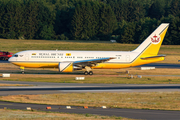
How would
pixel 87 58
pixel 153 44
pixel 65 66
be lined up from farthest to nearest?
pixel 153 44
pixel 87 58
pixel 65 66

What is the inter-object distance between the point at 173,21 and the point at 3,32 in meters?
83.6

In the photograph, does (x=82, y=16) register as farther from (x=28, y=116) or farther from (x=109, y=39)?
(x=28, y=116)

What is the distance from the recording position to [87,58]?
53812 mm

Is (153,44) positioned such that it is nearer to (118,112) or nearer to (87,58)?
(87,58)

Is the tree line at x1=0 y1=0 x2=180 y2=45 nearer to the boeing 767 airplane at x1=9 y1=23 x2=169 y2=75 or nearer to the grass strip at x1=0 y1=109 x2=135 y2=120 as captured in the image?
the boeing 767 airplane at x1=9 y1=23 x2=169 y2=75

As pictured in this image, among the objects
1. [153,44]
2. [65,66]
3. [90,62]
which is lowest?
[65,66]

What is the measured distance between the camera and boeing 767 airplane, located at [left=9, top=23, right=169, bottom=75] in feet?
173

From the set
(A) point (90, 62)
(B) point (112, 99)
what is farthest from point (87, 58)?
(B) point (112, 99)

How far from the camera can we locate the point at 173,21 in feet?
437

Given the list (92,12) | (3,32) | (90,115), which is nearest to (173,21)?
(92,12)

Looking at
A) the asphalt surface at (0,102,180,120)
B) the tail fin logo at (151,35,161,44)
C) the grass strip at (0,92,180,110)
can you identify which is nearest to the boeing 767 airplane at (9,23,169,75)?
the tail fin logo at (151,35,161,44)

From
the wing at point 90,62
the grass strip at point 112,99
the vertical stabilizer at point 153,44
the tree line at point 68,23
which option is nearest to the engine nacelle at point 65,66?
the wing at point 90,62

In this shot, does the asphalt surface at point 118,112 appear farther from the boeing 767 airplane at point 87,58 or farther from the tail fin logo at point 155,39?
the tail fin logo at point 155,39

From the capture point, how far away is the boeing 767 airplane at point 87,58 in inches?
2074
